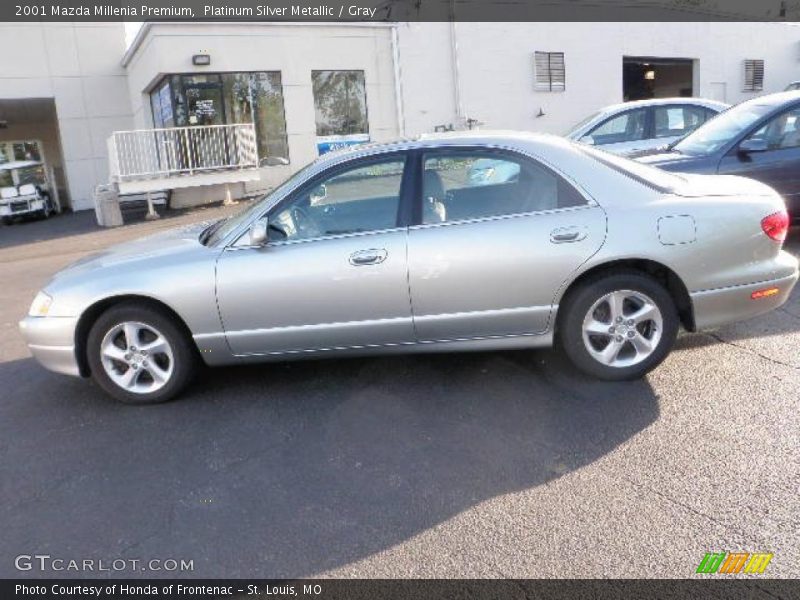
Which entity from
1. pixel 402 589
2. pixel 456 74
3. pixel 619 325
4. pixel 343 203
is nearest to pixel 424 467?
pixel 402 589

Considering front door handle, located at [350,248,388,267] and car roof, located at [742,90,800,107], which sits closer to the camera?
front door handle, located at [350,248,388,267]

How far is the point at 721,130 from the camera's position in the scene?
23.2ft

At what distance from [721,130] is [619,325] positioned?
13.6ft

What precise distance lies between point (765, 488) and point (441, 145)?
2.62 m

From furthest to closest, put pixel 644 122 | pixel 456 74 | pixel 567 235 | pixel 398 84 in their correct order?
pixel 456 74 < pixel 398 84 < pixel 644 122 < pixel 567 235

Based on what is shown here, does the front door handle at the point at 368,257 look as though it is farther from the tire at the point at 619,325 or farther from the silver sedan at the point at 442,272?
the tire at the point at 619,325

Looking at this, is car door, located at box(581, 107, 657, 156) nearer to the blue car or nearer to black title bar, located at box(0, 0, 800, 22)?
the blue car

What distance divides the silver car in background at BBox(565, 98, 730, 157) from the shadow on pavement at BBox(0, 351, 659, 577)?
6423 millimetres

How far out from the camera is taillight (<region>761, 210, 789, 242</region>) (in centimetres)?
404

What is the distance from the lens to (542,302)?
4.02 m

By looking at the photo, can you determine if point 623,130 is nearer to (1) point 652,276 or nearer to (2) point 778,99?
(2) point 778,99

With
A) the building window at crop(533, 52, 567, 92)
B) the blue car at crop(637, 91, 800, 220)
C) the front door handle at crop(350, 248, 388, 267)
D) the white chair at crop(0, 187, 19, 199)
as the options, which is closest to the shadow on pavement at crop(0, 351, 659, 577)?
the front door handle at crop(350, 248, 388, 267)

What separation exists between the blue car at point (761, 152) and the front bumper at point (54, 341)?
217 inches

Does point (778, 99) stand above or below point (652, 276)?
above
